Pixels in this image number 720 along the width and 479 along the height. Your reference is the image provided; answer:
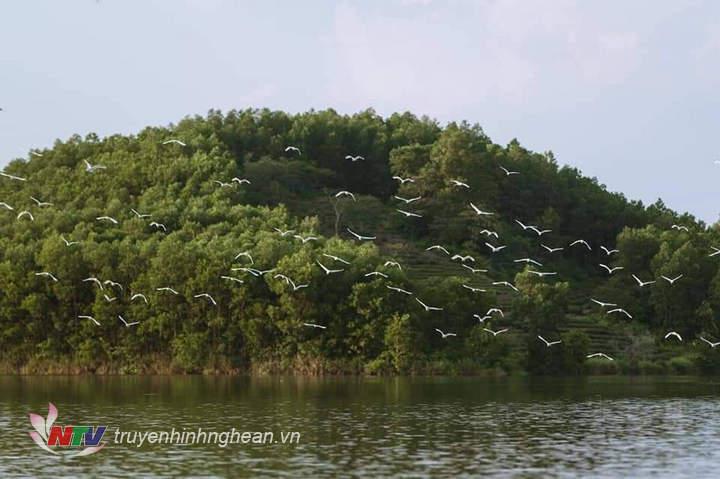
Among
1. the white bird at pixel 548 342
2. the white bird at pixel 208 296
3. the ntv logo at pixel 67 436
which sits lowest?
the ntv logo at pixel 67 436

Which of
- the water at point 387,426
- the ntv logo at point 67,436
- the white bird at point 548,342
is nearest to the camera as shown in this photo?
the water at point 387,426

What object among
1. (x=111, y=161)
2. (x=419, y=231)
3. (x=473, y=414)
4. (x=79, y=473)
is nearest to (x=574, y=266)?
(x=419, y=231)

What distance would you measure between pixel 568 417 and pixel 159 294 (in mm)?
30008

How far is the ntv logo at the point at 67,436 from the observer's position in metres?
30.2

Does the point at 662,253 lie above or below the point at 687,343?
above

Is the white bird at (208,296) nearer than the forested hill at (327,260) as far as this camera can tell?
Yes

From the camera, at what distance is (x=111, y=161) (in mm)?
90500

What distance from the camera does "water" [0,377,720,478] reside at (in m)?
27.0

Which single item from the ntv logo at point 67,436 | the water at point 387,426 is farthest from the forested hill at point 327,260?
the ntv logo at point 67,436

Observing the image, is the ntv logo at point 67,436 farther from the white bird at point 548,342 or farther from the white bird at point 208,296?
the white bird at point 548,342

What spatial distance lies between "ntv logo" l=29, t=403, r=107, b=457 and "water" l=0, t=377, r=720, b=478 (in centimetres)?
36

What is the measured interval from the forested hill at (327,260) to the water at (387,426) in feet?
22.1

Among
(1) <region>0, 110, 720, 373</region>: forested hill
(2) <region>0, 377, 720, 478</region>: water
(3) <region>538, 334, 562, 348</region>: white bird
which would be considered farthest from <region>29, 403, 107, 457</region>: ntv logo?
(3) <region>538, 334, 562, 348</region>: white bird

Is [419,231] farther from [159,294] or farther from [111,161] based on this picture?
[159,294]
